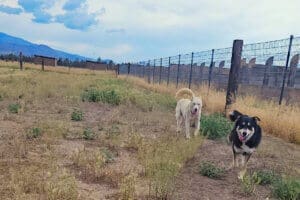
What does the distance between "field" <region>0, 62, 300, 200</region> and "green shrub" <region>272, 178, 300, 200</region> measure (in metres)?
0.01

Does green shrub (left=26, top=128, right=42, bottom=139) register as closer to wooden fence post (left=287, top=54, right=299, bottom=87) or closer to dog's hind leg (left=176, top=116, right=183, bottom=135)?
dog's hind leg (left=176, top=116, right=183, bottom=135)

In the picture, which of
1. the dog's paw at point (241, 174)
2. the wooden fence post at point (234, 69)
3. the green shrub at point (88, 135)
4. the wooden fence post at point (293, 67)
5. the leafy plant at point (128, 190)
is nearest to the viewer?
the leafy plant at point (128, 190)

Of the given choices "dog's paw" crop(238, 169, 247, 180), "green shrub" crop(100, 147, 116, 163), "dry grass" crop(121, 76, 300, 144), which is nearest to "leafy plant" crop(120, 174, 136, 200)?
"green shrub" crop(100, 147, 116, 163)

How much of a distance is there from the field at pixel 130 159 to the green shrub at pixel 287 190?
0.4 inches

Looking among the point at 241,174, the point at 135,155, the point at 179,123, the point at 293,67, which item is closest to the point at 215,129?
the point at 179,123

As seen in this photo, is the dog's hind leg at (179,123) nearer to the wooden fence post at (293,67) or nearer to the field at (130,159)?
the field at (130,159)

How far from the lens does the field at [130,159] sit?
4.39 m

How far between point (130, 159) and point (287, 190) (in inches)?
86.4

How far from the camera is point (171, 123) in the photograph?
10.1m

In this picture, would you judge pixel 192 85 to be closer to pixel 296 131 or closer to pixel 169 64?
pixel 169 64

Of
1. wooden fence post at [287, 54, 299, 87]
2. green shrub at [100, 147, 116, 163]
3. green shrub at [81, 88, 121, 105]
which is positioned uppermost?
wooden fence post at [287, 54, 299, 87]

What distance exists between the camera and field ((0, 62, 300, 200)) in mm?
4395

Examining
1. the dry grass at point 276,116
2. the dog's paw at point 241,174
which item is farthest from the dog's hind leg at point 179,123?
the dog's paw at point 241,174

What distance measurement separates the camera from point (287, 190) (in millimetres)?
4582
